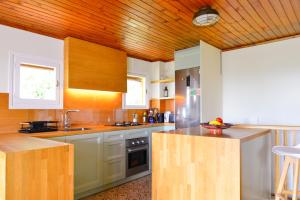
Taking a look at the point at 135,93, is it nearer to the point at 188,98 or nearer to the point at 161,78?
the point at 161,78

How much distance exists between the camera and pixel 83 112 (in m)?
3.50

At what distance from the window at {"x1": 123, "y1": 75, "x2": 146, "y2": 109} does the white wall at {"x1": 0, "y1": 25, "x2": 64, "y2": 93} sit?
143 centimetres

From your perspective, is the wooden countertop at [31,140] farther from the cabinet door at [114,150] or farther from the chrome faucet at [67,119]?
the chrome faucet at [67,119]

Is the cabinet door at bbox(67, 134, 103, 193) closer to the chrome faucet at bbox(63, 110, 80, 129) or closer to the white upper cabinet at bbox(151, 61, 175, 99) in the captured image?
the chrome faucet at bbox(63, 110, 80, 129)

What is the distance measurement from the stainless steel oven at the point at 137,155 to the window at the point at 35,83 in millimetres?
1240

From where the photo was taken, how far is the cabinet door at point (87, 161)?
2729mm

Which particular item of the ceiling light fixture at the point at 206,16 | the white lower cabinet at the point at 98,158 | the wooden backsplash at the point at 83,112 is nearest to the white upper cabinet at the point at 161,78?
the wooden backsplash at the point at 83,112

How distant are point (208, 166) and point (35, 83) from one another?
247 centimetres

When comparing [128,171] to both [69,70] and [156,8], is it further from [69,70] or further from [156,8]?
[156,8]

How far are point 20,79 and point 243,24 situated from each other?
290 cm

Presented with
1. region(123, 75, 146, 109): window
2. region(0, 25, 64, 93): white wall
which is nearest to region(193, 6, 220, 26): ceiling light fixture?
region(0, 25, 64, 93): white wall

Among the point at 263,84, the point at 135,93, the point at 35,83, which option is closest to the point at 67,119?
the point at 35,83

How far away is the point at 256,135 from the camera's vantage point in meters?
1.99

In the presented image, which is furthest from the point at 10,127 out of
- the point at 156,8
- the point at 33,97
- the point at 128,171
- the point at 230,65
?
the point at 230,65
